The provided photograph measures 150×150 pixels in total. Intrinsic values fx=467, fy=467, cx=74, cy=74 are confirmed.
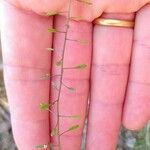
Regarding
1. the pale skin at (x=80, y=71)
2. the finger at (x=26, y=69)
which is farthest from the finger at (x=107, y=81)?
the finger at (x=26, y=69)

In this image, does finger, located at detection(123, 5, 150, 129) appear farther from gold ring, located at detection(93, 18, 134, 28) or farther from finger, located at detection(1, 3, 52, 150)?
finger, located at detection(1, 3, 52, 150)

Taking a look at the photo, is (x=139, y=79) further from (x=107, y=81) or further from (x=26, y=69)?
(x=26, y=69)

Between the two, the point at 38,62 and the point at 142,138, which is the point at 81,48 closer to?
the point at 38,62

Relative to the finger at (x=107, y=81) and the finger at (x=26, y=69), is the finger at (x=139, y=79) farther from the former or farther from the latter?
the finger at (x=26, y=69)

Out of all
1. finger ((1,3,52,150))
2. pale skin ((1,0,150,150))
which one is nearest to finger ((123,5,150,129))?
pale skin ((1,0,150,150))

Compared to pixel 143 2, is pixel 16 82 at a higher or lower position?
lower

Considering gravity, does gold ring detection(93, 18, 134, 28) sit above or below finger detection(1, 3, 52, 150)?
above

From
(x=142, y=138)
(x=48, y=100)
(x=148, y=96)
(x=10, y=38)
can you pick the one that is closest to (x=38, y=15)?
(x=10, y=38)

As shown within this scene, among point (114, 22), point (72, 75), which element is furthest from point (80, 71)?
point (114, 22)
